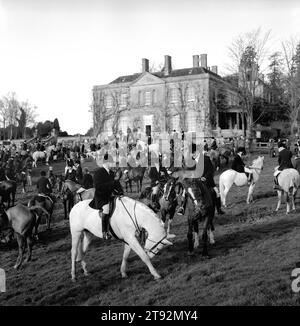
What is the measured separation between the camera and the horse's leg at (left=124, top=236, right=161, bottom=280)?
7.78 meters

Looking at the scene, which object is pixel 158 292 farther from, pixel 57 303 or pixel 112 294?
pixel 57 303

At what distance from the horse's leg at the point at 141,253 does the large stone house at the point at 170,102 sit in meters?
35.9

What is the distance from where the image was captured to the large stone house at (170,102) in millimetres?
45250

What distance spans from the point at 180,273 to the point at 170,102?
42690 mm

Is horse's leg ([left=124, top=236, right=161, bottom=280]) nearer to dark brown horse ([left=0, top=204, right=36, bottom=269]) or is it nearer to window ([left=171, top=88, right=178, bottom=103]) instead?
dark brown horse ([left=0, top=204, right=36, bottom=269])

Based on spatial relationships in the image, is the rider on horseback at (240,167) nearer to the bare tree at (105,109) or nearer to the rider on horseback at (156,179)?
the rider on horseback at (156,179)

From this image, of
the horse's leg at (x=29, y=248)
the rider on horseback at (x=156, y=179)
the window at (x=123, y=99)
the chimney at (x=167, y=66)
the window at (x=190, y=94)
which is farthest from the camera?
the window at (x=123, y=99)

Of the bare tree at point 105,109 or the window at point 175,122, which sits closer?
the window at point 175,122

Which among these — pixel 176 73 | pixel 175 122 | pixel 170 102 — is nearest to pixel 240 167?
pixel 175 122

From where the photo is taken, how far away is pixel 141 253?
7.78 meters

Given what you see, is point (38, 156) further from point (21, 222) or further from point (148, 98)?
point (21, 222)

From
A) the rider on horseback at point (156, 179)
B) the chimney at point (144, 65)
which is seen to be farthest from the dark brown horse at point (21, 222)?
the chimney at point (144, 65)

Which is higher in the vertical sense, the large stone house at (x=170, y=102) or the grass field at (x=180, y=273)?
the large stone house at (x=170, y=102)
